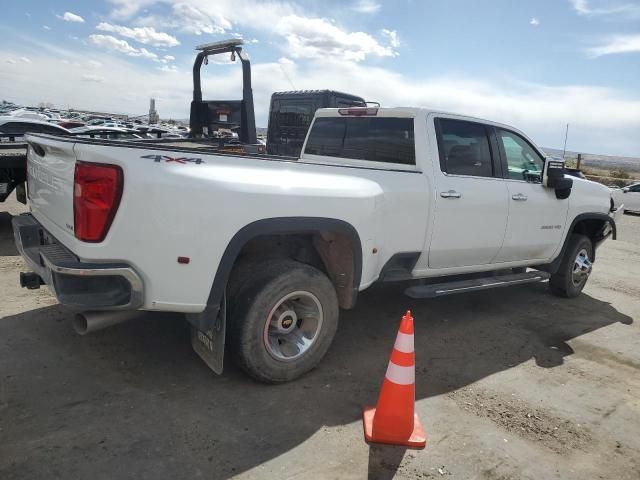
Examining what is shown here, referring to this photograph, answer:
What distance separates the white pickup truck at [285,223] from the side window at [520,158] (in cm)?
2

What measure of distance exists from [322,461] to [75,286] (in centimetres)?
160

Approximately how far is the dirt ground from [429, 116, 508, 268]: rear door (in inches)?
31.5

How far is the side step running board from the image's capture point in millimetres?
4312

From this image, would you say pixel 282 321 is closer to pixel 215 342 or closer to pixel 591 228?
pixel 215 342

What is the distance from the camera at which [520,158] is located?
522 cm

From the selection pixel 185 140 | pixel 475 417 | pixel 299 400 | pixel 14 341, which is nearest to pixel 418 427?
pixel 475 417

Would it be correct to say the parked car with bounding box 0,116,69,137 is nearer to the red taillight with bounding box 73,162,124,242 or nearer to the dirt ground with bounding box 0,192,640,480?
the dirt ground with bounding box 0,192,640,480

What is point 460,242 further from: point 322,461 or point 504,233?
point 322,461

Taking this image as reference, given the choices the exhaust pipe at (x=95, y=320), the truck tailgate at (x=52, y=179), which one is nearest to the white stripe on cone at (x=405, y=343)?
the exhaust pipe at (x=95, y=320)

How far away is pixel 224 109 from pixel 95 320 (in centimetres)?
487

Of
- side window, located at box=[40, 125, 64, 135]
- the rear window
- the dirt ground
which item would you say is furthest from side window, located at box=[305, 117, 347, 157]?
side window, located at box=[40, 125, 64, 135]

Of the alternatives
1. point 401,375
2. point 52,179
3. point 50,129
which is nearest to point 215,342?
point 401,375

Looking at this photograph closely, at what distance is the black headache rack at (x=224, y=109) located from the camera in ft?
22.2

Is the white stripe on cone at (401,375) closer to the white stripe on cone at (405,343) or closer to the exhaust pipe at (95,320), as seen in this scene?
the white stripe on cone at (405,343)
